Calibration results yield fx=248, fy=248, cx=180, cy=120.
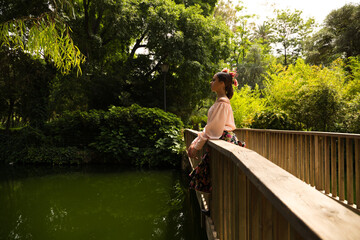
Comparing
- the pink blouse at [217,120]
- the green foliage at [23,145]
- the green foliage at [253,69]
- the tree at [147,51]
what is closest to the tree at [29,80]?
the green foliage at [23,145]

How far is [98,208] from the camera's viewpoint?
466cm

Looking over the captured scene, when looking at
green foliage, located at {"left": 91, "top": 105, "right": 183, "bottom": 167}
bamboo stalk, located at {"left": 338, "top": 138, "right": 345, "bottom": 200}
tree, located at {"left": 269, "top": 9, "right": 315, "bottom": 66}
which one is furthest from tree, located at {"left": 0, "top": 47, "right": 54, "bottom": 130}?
tree, located at {"left": 269, "top": 9, "right": 315, "bottom": 66}

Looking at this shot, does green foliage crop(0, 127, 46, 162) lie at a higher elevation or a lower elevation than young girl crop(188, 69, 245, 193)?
lower

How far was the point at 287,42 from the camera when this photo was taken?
28.0m

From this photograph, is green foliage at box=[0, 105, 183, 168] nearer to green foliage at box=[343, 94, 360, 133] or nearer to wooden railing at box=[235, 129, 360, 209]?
wooden railing at box=[235, 129, 360, 209]

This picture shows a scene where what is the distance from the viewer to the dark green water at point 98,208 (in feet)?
11.8

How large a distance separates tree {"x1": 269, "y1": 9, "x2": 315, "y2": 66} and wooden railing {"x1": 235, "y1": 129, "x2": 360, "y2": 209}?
26056 millimetres

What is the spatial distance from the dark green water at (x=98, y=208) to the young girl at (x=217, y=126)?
3.63 feet

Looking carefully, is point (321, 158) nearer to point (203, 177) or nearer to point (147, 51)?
point (203, 177)

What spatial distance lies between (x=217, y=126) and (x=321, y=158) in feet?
7.42

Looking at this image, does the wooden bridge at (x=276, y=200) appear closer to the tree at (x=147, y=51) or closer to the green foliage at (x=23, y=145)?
the green foliage at (x=23, y=145)

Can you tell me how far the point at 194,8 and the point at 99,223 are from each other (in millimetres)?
13294

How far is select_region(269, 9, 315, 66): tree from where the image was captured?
27.4 m

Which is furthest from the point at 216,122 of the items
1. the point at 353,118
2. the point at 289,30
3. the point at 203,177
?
the point at 289,30
